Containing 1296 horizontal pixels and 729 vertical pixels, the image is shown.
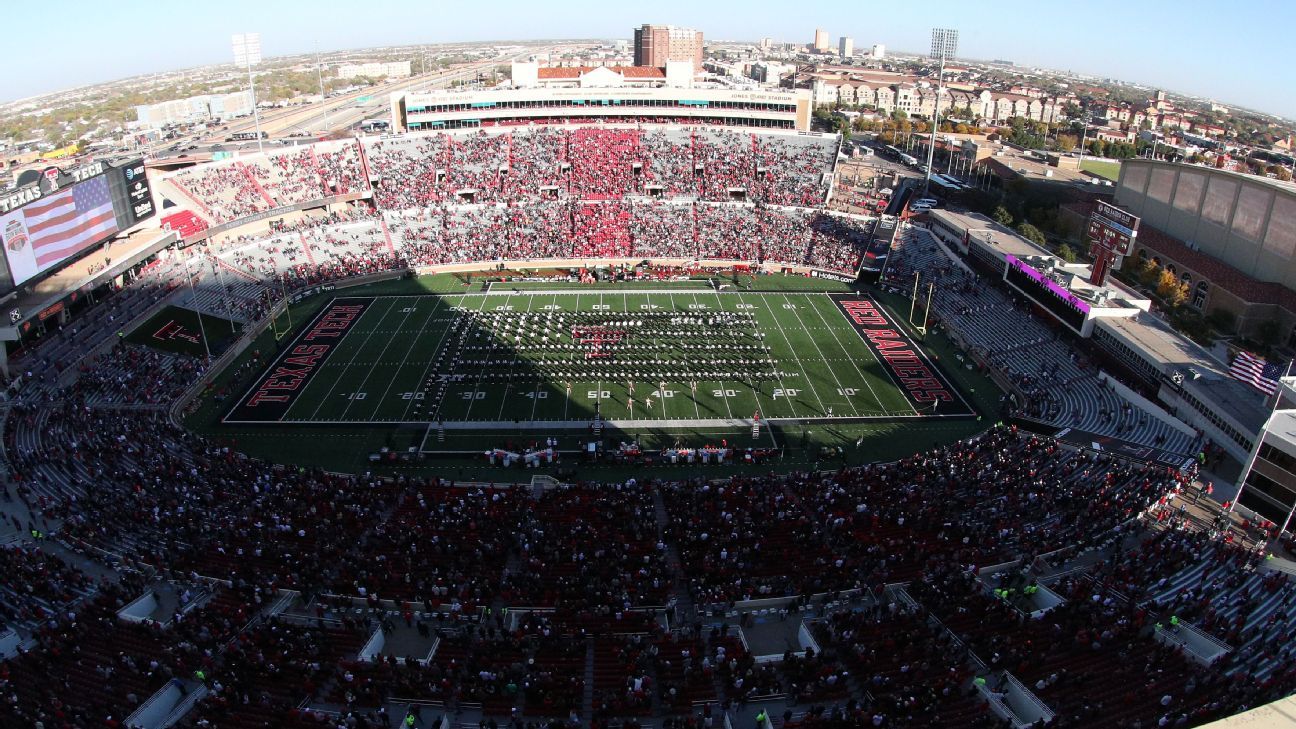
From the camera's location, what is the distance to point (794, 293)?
44.9 meters

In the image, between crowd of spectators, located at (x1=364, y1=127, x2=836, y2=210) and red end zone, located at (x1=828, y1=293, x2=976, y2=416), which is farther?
crowd of spectators, located at (x1=364, y1=127, x2=836, y2=210)

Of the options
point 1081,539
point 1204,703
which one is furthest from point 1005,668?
point 1081,539

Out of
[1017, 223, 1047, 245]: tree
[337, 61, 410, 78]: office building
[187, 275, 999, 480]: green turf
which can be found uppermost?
[337, 61, 410, 78]: office building

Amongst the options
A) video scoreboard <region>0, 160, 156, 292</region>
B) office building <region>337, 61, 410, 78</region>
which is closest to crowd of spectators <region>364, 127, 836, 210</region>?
video scoreboard <region>0, 160, 156, 292</region>

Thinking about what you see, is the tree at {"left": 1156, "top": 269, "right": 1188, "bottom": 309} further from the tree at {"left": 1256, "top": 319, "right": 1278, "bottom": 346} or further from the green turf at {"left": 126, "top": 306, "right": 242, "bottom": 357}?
the green turf at {"left": 126, "top": 306, "right": 242, "bottom": 357}

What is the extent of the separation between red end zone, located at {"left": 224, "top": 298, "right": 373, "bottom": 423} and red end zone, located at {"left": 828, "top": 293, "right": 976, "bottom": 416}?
25.2m

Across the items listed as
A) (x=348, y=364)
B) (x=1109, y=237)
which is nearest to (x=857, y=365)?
(x=1109, y=237)

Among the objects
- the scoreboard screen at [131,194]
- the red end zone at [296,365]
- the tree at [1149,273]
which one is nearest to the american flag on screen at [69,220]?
the scoreboard screen at [131,194]

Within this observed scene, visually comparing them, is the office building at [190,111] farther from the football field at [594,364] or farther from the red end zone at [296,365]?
the football field at [594,364]

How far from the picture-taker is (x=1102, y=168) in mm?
72688

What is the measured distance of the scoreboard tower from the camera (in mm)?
33344

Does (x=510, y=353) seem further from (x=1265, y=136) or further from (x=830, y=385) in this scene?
(x=1265, y=136)

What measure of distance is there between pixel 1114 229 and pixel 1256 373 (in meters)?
10.6

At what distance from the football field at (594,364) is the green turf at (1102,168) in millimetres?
40623
